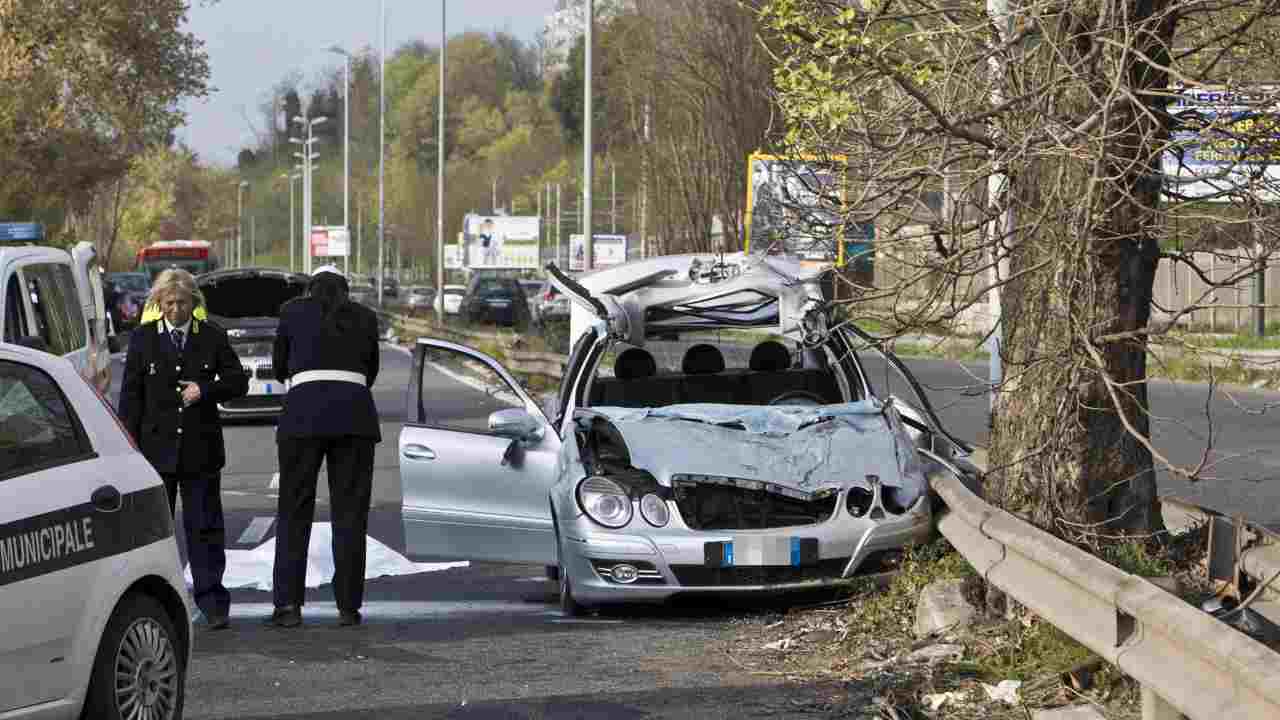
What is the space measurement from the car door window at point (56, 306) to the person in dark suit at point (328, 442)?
4284 millimetres

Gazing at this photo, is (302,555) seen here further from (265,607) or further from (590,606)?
(590,606)

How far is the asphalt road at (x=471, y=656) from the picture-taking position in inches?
319

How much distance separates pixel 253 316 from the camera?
24.8 metres

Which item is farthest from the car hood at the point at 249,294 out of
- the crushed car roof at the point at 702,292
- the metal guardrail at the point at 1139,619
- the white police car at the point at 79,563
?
the white police car at the point at 79,563

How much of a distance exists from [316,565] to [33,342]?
277cm

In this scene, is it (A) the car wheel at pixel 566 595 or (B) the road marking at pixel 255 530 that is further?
(B) the road marking at pixel 255 530

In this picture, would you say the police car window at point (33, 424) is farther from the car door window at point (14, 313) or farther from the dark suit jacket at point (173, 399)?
the car door window at point (14, 313)

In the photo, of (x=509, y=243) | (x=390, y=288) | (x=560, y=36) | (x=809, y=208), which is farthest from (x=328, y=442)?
(x=560, y=36)

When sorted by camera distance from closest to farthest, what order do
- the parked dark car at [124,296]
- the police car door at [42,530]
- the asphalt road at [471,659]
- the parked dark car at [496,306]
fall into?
the police car door at [42,530]
the asphalt road at [471,659]
the parked dark car at [124,296]
the parked dark car at [496,306]

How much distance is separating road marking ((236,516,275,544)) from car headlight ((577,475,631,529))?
150 inches

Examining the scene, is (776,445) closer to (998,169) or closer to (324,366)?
(998,169)

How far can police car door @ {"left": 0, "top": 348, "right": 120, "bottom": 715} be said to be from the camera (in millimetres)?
6207

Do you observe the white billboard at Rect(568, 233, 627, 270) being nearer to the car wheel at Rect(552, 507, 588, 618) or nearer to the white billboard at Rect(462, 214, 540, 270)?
the white billboard at Rect(462, 214, 540, 270)

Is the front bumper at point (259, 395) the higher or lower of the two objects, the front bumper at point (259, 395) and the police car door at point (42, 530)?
the lower
